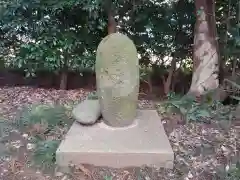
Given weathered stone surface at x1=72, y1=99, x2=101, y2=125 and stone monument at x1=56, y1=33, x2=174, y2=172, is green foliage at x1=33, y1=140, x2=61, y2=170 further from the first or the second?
weathered stone surface at x1=72, y1=99, x2=101, y2=125

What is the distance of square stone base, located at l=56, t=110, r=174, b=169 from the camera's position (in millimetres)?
2523

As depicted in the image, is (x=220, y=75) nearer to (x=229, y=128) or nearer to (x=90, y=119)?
(x=229, y=128)

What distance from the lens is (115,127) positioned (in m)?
2.95

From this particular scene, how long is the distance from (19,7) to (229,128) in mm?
3369

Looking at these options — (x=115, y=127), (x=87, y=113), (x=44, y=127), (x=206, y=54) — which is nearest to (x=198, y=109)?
(x=206, y=54)

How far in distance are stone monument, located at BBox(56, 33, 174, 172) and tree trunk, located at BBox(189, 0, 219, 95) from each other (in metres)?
1.46

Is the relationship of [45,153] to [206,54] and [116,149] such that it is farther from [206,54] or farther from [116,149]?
[206,54]

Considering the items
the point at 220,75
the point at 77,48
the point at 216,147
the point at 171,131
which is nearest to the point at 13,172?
the point at 171,131

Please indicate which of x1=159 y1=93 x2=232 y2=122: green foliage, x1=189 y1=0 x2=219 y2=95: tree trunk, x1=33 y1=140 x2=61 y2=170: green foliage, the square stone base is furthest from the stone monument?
x1=189 y1=0 x2=219 y2=95: tree trunk

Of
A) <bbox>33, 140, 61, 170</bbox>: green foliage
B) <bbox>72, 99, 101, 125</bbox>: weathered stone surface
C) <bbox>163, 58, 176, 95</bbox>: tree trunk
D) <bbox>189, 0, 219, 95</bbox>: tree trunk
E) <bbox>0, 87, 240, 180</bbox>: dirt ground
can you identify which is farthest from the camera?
<bbox>163, 58, 176, 95</bbox>: tree trunk

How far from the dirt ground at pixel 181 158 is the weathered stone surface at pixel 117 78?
0.57m

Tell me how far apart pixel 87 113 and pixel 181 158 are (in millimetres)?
988

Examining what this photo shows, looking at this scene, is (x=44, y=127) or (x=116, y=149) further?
(x=44, y=127)

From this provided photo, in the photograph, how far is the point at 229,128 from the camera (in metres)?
3.26
